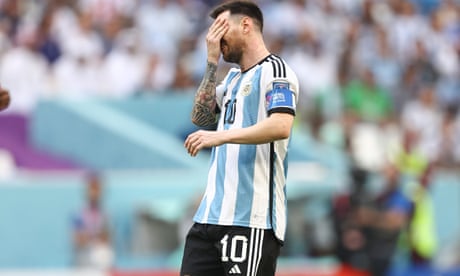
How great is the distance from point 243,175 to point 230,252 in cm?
45

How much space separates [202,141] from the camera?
7.86 m

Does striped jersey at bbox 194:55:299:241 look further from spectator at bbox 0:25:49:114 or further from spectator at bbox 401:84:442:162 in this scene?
spectator at bbox 401:84:442:162

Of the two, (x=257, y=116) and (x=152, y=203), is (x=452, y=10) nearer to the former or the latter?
(x=152, y=203)

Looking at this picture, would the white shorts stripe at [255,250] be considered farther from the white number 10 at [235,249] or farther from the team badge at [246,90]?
the team badge at [246,90]

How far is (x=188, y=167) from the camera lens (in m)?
18.0

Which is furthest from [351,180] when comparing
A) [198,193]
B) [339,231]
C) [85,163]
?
[85,163]

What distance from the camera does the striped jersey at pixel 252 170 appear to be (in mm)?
8219

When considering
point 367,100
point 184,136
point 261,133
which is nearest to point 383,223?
point 184,136

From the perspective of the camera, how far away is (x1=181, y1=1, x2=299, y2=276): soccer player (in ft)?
27.0

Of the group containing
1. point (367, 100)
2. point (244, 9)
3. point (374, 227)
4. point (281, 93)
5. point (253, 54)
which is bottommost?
point (374, 227)

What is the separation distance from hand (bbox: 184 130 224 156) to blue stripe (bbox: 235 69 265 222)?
1.21 feet

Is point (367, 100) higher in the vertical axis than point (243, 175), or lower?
higher

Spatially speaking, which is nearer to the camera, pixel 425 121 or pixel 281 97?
pixel 281 97

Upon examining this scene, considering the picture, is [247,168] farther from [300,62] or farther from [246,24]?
[300,62]
